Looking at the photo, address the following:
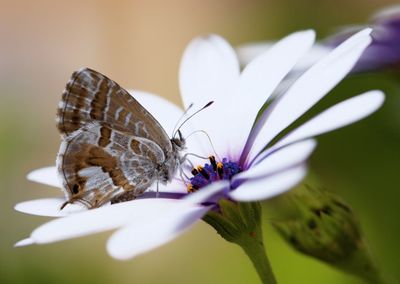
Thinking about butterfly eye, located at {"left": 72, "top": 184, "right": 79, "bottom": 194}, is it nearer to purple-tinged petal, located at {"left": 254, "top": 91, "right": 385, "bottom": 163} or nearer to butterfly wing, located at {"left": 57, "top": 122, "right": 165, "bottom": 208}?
butterfly wing, located at {"left": 57, "top": 122, "right": 165, "bottom": 208}

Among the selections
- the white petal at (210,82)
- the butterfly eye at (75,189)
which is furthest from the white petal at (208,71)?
the butterfly eye at (75,189)

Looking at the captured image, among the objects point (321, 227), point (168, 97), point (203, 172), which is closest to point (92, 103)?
point (203, 172)

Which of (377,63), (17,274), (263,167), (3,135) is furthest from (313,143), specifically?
(3,135)

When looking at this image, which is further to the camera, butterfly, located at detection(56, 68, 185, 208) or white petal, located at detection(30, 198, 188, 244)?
butterfly, located at detection(56, 68, 185, 208)

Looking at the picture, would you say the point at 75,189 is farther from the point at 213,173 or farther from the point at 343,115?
the point at 343,115

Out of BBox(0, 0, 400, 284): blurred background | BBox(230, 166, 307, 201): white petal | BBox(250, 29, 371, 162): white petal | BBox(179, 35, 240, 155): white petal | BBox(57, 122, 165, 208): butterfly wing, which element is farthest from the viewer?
BBox(0, 0, 400, 284): blurred background

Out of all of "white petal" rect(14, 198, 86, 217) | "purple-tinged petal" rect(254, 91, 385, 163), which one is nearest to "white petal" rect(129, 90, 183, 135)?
"white petal" rect(14, 198, 86, 217)
